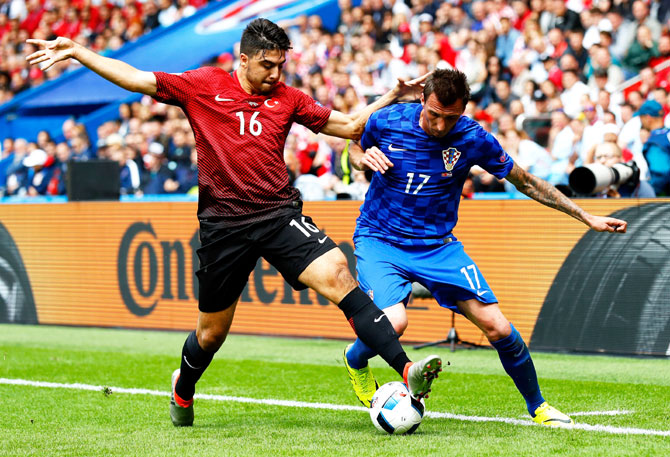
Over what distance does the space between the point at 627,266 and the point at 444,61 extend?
6.76 meters

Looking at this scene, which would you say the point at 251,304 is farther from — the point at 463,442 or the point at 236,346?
the point at 463,442

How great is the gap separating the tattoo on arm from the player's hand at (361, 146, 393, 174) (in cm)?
82

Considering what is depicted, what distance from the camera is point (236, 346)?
11.2 m

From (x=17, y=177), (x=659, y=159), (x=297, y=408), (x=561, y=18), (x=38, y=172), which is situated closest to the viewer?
(x=297, y=408)

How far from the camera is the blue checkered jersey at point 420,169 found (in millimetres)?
6191

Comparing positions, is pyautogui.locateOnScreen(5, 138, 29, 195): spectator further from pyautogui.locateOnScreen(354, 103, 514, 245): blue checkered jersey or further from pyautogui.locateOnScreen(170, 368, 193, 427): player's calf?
pyautogui.locateOnScreen(354, 103, 514, 245): blue checkered jersey

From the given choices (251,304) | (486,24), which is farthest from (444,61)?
(251,304)

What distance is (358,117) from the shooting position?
6363mm

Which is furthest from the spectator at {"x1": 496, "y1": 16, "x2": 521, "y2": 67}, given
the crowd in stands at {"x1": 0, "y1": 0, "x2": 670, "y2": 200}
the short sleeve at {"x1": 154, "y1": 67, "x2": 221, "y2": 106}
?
the short sleeve at {"x1": 154, "y1": 67, "x2": 221, "y2": 106}

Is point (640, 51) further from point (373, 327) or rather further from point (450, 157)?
point (373, 327)

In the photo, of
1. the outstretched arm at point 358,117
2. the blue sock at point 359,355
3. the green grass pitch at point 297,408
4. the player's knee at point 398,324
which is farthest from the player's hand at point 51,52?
the blue sock at point 359,355

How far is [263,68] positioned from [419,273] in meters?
1.57

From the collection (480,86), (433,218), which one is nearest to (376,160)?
(433,218)

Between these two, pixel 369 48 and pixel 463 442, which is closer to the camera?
pixel 463 442
